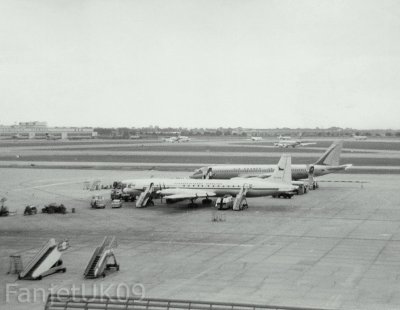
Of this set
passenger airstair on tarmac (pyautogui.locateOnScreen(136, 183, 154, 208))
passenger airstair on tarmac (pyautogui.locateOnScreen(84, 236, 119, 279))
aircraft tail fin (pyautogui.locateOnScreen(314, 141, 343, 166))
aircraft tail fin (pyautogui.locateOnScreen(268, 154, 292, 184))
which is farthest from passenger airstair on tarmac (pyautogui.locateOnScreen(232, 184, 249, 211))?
passenger airstair on tarmac (pyautogui.locateOnScreen(84, 236, 119, 279))

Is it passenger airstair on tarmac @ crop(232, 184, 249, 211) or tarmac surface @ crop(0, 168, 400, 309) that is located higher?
passenger airstair on tarmac @ crop(232, 184, 249, 211)

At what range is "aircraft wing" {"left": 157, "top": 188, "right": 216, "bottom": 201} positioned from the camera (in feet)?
205

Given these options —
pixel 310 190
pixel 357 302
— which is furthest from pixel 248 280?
pixel 310 190

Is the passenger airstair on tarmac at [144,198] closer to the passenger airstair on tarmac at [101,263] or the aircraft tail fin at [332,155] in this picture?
the passenger airstair on tarmac at [101,263]

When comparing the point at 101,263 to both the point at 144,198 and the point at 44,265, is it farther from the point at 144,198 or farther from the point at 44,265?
the point at 144,198

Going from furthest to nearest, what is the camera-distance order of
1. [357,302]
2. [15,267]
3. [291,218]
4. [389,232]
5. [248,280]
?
[291,218]
[389,232]
[15,267]
[248,280]
[357,302]

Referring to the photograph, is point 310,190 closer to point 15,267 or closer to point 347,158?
point 15,267

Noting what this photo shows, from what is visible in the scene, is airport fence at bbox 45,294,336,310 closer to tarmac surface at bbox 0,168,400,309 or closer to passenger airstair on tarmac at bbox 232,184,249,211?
tarmac surface at bbox 0,168,400,309

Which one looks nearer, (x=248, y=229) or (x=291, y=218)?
(x=248, y=229)

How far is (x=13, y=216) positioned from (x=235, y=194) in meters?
23.6

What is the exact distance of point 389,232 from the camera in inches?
1902

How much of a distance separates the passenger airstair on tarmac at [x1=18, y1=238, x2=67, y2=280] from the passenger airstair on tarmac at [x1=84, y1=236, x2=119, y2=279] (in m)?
2.27

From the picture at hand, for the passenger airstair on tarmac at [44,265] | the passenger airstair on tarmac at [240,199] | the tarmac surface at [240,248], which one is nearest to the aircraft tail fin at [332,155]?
the tarmac surface at [240,248]

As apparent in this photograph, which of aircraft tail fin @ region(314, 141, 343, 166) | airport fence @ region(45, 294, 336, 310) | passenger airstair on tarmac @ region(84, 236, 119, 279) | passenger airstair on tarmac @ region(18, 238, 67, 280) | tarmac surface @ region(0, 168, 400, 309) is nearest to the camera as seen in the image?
airport fence @ region(45, 294, 336, 310)
